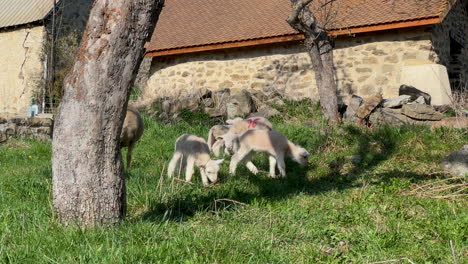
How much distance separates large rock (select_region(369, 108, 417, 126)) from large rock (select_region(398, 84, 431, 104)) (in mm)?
1483

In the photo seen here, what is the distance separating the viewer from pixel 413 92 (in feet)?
43.7

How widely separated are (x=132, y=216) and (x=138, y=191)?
855 mm

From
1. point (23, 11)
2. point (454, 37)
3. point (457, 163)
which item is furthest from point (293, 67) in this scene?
point (23, 11)

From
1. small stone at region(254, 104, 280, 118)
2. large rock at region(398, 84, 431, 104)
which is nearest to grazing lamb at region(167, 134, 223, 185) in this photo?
small stone at region(254, 104, 280, 118)

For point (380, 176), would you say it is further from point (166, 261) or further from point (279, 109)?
point (279, 109)

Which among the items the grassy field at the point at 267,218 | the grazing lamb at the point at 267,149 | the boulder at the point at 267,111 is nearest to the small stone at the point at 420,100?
the boulder at the point at 267,111

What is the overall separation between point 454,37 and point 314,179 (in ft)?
36.9

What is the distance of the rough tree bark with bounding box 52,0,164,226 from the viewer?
420 centimetres

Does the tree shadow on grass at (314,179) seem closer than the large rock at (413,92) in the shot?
Yes

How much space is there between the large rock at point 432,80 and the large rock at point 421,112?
1962 mm

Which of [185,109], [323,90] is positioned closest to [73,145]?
[323,90]

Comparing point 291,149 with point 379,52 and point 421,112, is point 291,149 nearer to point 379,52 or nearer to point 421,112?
point 421,112

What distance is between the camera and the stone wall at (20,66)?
19.6m

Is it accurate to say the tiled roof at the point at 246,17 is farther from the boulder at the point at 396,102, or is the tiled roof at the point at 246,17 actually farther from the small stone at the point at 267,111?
the small stone at the point at 267,111
